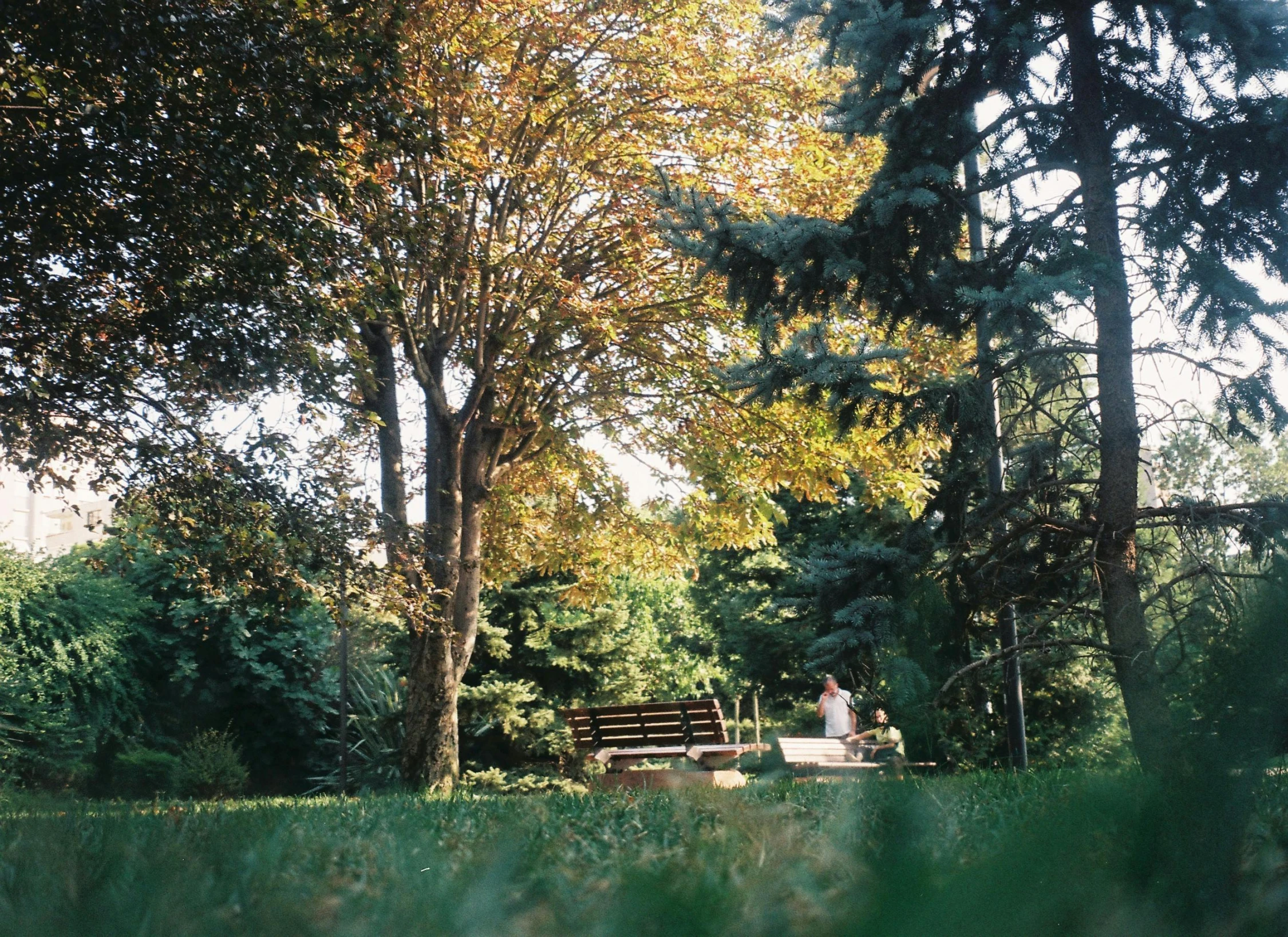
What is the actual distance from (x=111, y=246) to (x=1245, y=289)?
25.9 ft

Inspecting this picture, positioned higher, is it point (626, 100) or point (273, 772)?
point (626, 100)

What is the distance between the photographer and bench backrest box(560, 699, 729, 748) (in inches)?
604

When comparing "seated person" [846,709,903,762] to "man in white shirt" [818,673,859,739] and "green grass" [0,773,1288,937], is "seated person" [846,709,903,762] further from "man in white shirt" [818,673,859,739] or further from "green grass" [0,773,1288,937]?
"green grass" [0,773,1288,937]

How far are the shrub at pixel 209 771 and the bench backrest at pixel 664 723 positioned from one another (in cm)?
530

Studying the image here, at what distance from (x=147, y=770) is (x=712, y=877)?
18366 mm

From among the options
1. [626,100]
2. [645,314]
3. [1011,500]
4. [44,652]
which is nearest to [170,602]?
[44,652]

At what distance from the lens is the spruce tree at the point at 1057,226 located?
7.18m

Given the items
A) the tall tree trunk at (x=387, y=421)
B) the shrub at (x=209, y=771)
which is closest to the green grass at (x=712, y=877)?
the tall tree trunk at (x=387, y=421)

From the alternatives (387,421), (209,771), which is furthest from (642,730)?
(209,771)

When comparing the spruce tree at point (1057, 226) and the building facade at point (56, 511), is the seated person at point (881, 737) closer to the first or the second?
the spruce tree at point (1057, 226)

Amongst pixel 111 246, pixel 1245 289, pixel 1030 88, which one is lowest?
pixel 1245 289

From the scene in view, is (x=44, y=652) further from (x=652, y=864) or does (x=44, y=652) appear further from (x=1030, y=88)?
(x=652, y=864)

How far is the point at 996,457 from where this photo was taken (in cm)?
906

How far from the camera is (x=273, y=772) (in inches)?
844
